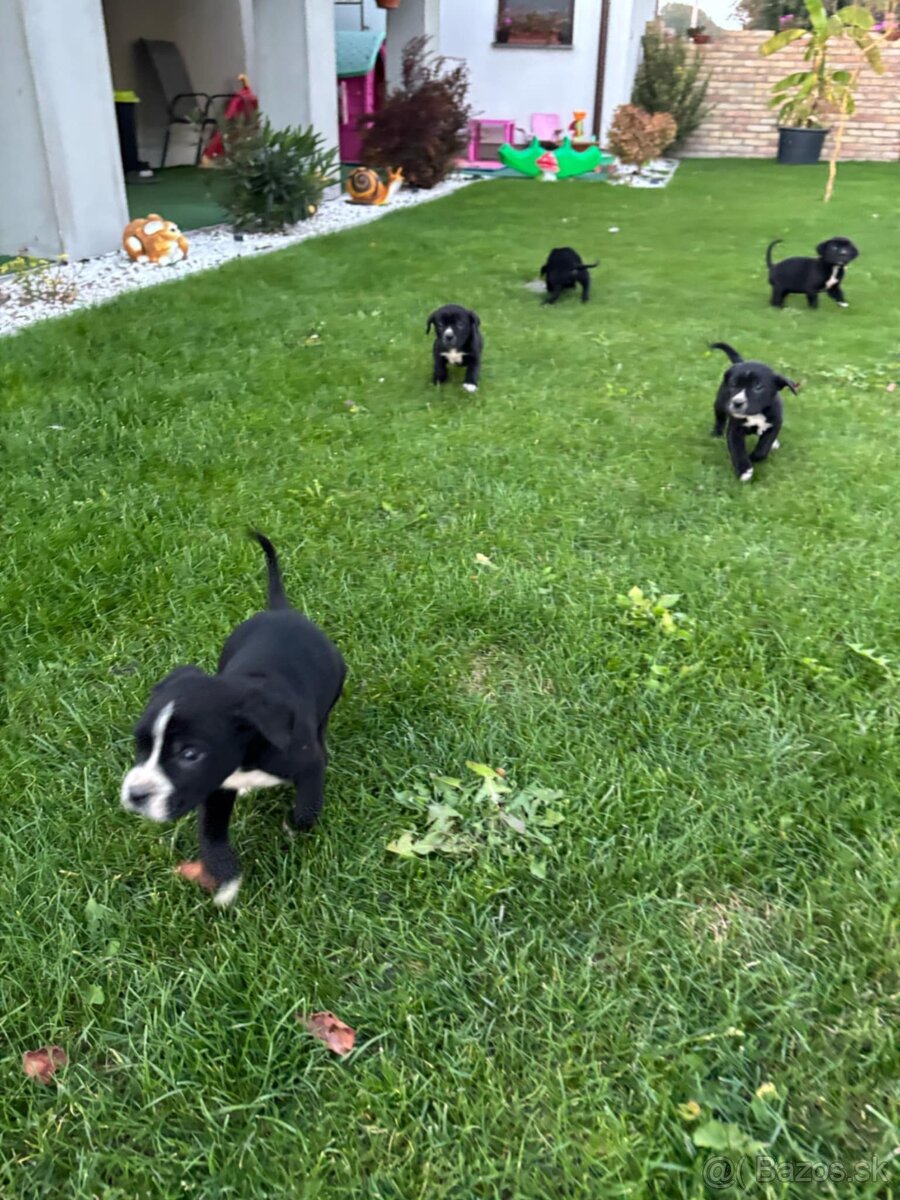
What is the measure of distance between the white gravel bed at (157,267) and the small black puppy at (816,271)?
5278 millimetres

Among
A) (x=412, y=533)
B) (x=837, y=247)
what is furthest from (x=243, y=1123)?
(x=837, y=247)

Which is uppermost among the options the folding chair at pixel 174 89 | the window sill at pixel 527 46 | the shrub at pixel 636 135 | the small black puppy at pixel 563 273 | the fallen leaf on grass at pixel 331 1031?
→ the window sill at pixel 527 46

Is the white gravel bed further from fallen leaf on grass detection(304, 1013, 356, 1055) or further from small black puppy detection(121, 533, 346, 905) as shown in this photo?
fallen leaf on grass detection(304, 1013, 356, 1055)

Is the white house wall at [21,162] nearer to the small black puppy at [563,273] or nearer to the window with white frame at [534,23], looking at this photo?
the small black puppy at [563,273]

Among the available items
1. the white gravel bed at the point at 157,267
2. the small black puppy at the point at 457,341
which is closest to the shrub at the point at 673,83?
the white gravel bed at the point at 157,267

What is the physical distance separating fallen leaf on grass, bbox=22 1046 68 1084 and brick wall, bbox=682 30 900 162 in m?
22.4

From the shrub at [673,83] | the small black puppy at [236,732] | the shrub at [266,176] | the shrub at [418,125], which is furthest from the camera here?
the shrub at [673,83]

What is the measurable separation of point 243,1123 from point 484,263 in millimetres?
8622

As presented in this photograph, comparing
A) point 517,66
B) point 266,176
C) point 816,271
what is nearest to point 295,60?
point 266,176

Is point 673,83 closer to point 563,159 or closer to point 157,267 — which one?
point 563,159

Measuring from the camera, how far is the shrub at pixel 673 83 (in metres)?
18.6

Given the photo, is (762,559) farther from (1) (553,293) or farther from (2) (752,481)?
(1) (553,293)

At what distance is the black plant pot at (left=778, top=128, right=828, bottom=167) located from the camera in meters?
18.1

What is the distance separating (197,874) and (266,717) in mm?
612
